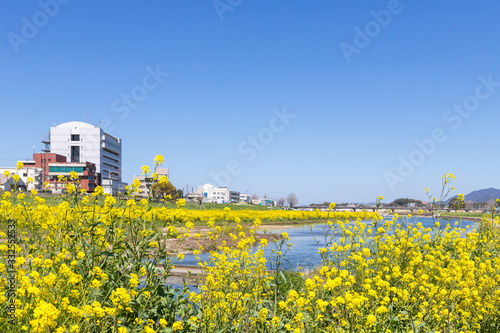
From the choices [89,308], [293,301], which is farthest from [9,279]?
[293,301]

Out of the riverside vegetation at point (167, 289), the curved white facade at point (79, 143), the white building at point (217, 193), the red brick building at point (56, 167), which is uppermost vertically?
the curved white facade at point (79, 143)

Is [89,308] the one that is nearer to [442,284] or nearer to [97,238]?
[97,238]

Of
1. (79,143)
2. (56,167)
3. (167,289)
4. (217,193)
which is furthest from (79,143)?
(167,289)

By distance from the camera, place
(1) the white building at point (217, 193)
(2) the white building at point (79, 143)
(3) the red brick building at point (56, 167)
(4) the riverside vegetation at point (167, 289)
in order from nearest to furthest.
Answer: (4) the riverside vegetation at point (167, 289)
(3) the red brick building at point (56, 167)
(2) the white building at point (79, 143)
(1) the white building at point (217, 193)

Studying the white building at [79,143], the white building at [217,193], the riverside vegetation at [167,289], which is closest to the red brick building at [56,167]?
the white building at [79,143]

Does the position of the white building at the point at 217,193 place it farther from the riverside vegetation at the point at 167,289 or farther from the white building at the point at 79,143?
the riverside vegetation at the point at 167,289

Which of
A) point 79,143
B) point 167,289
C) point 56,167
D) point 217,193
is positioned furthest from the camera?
point 217,193

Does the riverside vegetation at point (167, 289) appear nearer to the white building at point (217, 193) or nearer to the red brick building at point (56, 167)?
the red brick building at point (56, 167)

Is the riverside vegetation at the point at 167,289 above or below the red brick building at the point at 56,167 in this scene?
below

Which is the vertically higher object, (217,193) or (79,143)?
(79,143)

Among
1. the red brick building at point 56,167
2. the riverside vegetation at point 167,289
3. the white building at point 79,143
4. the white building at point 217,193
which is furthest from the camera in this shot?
the white building at point 217,193

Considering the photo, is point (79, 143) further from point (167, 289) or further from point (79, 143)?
point (167, 289)

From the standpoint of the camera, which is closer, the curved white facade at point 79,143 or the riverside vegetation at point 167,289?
the riverside vegetation at point 167,289

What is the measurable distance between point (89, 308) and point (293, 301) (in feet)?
6.07
